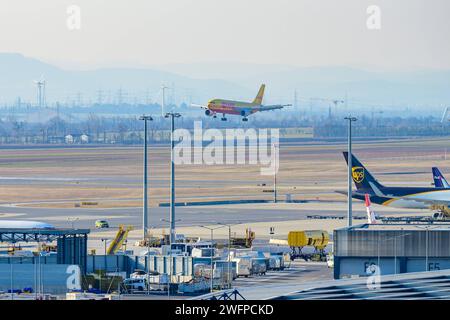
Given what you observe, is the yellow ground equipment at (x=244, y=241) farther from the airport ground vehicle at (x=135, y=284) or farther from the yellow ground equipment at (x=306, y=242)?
the airport ground vehicle at (x=135, y=284)

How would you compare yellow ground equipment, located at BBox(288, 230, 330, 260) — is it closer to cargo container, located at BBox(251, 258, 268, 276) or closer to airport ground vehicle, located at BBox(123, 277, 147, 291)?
cargo container, located at BBox(251, 258, 268, 276)

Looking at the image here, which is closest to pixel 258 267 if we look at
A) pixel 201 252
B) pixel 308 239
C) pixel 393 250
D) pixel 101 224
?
pixel 201 252

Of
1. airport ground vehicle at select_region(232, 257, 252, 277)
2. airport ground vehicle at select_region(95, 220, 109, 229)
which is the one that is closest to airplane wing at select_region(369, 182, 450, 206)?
airport ground vehicle at select_region(95, 220, 109, 229)

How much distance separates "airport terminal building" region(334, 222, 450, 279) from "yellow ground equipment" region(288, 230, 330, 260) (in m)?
22.9

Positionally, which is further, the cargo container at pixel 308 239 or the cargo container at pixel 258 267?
the cargo container at pixel 308 239

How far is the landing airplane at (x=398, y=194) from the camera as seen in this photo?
5192 inches

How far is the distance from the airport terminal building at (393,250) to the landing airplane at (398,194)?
60586mm

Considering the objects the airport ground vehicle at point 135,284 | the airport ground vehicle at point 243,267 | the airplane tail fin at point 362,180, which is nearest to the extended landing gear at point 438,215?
the airplane tail fin at point 362,180

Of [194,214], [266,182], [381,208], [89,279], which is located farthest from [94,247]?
[266,182]

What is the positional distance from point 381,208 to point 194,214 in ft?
71.0

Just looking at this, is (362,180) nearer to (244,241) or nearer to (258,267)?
(244,241)

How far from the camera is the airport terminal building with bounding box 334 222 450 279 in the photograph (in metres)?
70.2

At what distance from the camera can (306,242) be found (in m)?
97.2
